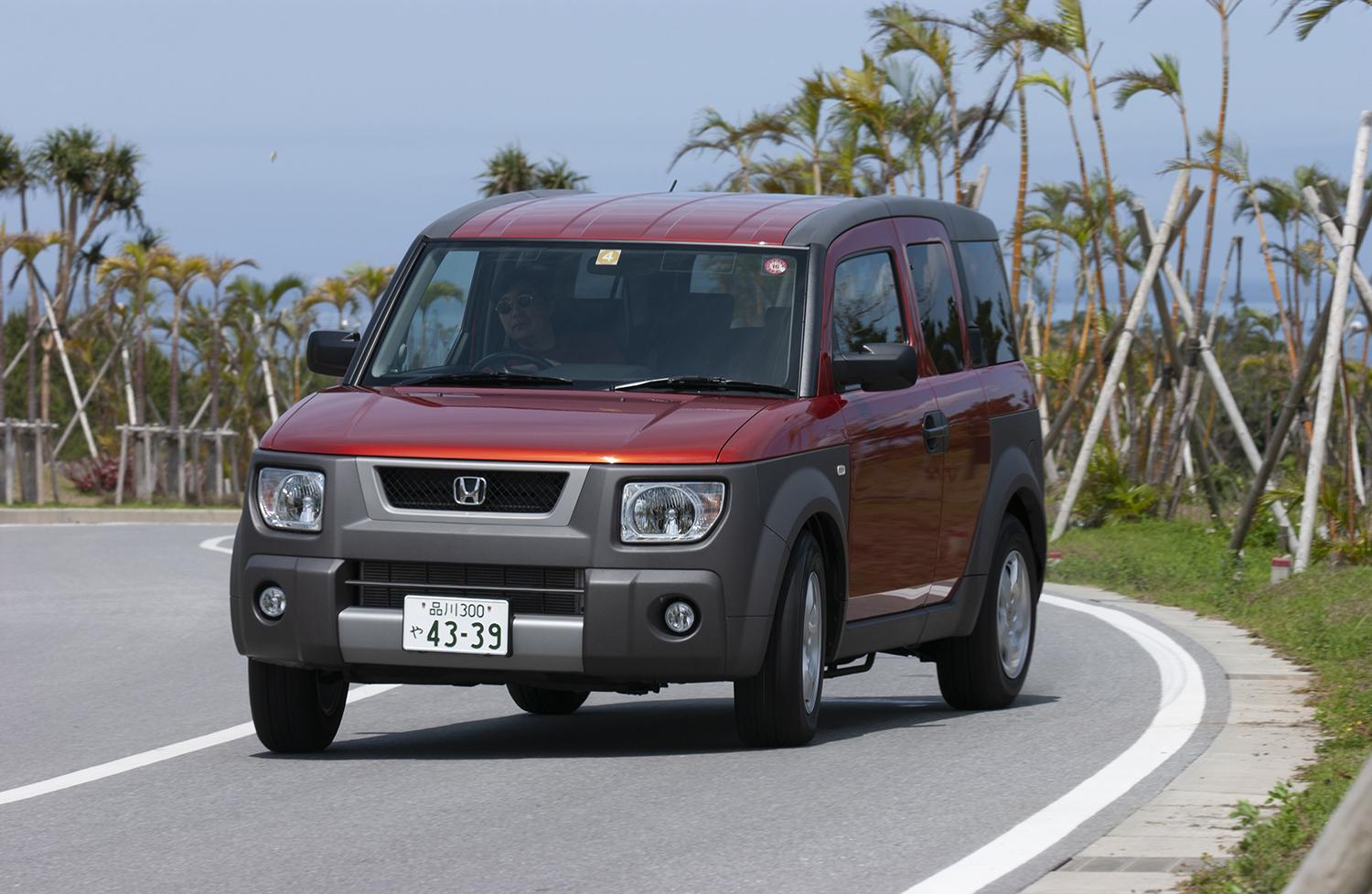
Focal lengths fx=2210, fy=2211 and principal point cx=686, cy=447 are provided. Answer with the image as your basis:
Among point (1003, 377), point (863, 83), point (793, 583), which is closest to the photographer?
point (793, 583)

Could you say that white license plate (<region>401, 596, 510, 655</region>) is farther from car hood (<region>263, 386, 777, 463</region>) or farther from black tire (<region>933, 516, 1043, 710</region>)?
black tire (<region>933, 516, 1043, 710</region>)

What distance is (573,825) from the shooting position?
677cm

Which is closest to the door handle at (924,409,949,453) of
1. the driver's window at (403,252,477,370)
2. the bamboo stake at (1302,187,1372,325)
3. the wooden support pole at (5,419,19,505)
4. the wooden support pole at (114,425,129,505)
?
the driver's window at (403,252,477,370)

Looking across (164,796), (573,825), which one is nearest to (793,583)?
(573,825)

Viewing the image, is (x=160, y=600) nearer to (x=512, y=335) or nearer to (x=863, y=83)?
(x=512, y=335)

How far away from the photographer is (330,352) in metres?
9.23

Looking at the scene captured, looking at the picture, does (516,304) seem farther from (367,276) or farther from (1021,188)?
(367,276)

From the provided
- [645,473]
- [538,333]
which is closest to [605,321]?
[538,333]

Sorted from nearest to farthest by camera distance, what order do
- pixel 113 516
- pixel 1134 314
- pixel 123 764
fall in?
pixel 123 764 → pixel 1134 314 → pixel 113 516

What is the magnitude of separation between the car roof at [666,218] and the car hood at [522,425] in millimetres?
952

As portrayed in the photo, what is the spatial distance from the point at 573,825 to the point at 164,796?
168 centimetres

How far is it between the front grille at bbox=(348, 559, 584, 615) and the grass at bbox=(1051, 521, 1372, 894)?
2415 mm

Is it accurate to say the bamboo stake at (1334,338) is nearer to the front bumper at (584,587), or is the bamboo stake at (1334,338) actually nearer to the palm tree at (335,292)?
the front bumper at (584,587)

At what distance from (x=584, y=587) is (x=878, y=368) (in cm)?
170
